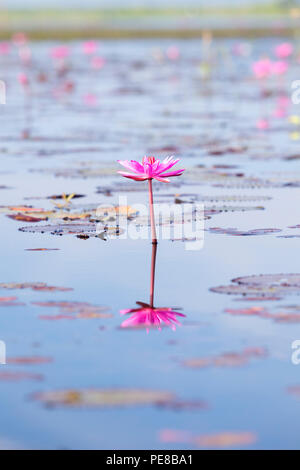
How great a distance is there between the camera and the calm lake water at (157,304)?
2855 mm

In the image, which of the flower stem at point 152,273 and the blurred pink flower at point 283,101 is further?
the blurred pink flower at point 283,101

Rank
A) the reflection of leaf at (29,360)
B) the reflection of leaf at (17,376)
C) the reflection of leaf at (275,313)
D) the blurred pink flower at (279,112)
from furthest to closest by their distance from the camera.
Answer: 1. the blurred pink flower at (279,112)
2. the reflection of leaf at (275,313)
3. the reflection of leaf at (29,360)
4. the reflection of leaf at (17,376)

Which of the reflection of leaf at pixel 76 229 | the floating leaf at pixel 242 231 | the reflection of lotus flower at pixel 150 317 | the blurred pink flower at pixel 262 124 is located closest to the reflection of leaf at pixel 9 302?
the reflection of lotus flower at pixel 150 317

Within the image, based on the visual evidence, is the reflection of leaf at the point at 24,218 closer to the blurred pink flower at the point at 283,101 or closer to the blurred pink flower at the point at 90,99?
Result: the blurred pink flower at the point at 283,101

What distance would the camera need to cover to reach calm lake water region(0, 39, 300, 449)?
9.37 feet

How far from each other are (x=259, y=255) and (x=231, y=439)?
6.72 ft

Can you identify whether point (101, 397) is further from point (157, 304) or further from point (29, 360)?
point (157, 304)

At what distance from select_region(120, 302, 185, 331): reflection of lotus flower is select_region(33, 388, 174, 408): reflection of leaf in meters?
0.64

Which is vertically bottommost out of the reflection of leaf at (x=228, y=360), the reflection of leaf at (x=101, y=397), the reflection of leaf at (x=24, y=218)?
the reflection of leaf at (x=101, y=397)

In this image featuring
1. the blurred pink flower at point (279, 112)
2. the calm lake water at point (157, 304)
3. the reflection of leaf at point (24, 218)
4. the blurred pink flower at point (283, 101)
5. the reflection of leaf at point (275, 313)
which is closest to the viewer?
the calm lake water at point (157, 304)

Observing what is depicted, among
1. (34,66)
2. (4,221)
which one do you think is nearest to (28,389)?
(4,221)

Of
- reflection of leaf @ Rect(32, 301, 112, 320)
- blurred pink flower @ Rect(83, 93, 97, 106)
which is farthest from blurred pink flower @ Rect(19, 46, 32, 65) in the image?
reflection of leaf @ Rect(32, 301, 112, 320)

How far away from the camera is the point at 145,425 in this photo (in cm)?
283
